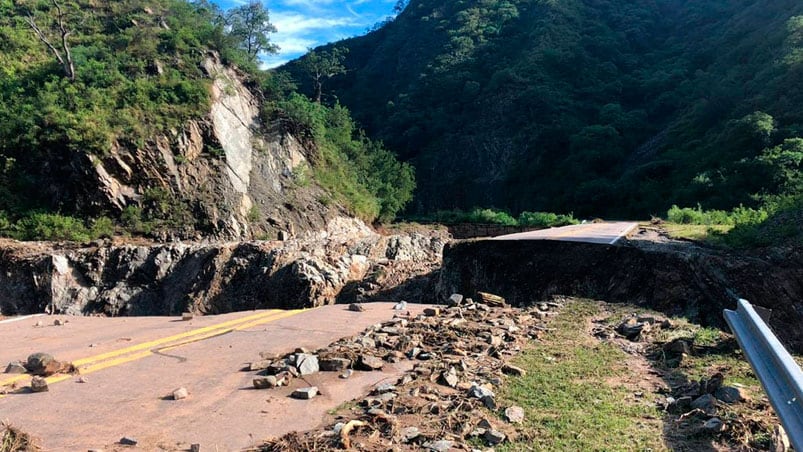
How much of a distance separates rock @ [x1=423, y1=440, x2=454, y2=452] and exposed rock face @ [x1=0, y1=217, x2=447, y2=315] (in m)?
10.5

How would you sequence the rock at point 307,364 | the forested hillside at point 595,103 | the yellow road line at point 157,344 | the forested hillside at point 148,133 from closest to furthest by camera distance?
the rock at point 307,364 < the yellow road line at point 157,344 < the forested hillside at point 148,133 < the forested hillside at point 595,103

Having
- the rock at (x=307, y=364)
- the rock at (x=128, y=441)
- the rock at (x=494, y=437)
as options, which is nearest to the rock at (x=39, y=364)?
the rock at (x=128, y=441)

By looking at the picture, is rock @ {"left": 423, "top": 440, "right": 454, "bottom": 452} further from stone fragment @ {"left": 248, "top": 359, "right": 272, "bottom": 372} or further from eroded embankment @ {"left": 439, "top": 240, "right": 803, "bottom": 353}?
eroded embankment @ {"left": 439, "top": 240, "right": 803, "bottom": 353}

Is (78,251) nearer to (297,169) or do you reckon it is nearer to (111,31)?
(297,169)

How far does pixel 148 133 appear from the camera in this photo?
19.0 m

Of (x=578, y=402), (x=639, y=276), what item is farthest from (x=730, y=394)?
(x=639, y=276)

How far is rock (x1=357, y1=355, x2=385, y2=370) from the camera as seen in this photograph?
4.98m

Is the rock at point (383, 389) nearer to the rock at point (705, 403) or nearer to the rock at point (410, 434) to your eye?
the rock at point (410, 434)

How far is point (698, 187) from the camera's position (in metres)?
25.7

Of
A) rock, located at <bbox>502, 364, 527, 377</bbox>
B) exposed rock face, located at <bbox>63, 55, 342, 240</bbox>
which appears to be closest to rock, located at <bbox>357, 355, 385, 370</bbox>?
rock, located at <bbox>502, 364, 527, 377</bbox>

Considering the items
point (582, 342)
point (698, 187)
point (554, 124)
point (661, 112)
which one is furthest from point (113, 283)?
point (661, 112)

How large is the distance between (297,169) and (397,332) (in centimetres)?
1921

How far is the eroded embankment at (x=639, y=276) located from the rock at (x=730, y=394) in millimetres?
4895

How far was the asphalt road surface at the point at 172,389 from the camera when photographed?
11.4 feet
